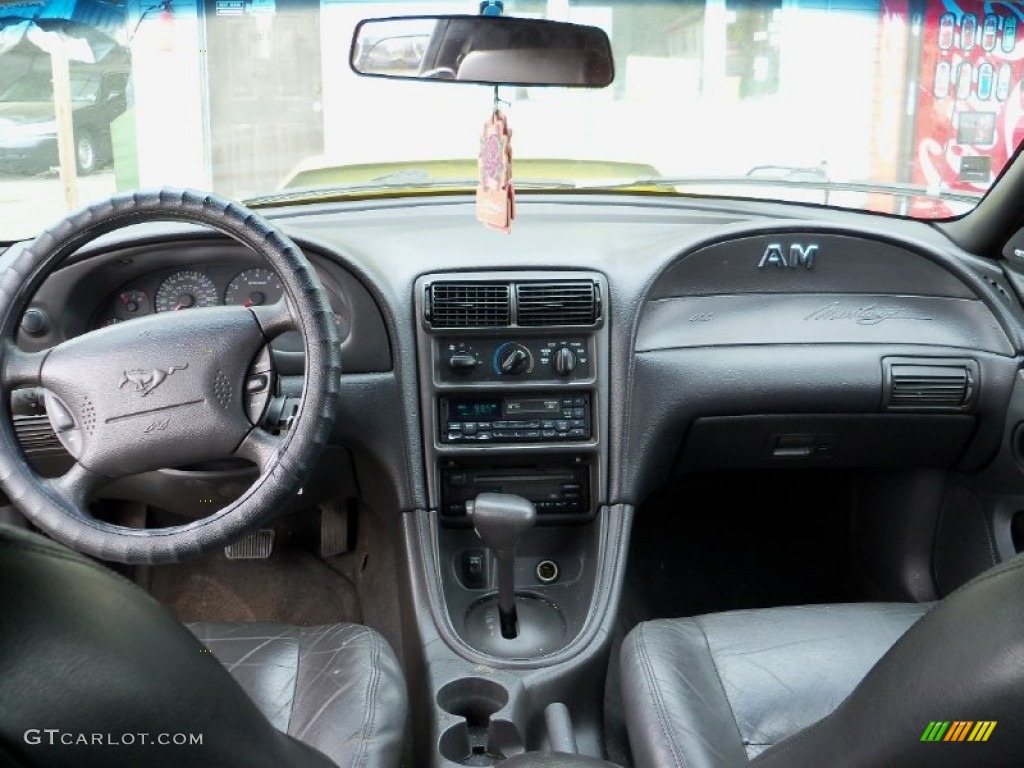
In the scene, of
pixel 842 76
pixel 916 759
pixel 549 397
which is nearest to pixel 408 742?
pixel 549 397

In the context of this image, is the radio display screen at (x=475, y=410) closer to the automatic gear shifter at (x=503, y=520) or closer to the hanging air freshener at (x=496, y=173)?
the automatic gear shifter at (x=503, y=520)

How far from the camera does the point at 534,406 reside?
246 centimetres

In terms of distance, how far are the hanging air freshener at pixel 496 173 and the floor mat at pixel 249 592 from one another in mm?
1307

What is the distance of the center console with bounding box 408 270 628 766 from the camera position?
2285 mm

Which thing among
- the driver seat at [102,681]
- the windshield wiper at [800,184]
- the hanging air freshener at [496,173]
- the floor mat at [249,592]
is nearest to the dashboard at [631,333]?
the windshield wiper at [800,184]

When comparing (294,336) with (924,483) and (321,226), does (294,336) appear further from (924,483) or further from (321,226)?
(924,483)

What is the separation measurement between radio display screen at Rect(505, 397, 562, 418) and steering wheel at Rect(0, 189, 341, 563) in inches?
31.2

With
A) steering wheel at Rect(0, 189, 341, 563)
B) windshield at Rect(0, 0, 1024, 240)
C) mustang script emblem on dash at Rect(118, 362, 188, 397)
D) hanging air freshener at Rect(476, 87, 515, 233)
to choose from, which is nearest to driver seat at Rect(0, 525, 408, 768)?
steering wheel at Rect(0, 189, 341, 563)

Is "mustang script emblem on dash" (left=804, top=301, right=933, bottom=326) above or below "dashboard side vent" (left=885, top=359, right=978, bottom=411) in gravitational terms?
above

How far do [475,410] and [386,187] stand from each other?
0.71 m

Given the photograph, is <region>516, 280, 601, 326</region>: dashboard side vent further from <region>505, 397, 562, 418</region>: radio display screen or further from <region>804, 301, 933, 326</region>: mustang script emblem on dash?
<region>804, 301, 933, 326</region>: mustang script emblem on dash

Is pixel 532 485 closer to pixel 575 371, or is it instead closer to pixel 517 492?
pixel 517 492

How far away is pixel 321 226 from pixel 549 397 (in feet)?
2.31

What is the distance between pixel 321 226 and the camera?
2.63 meters
